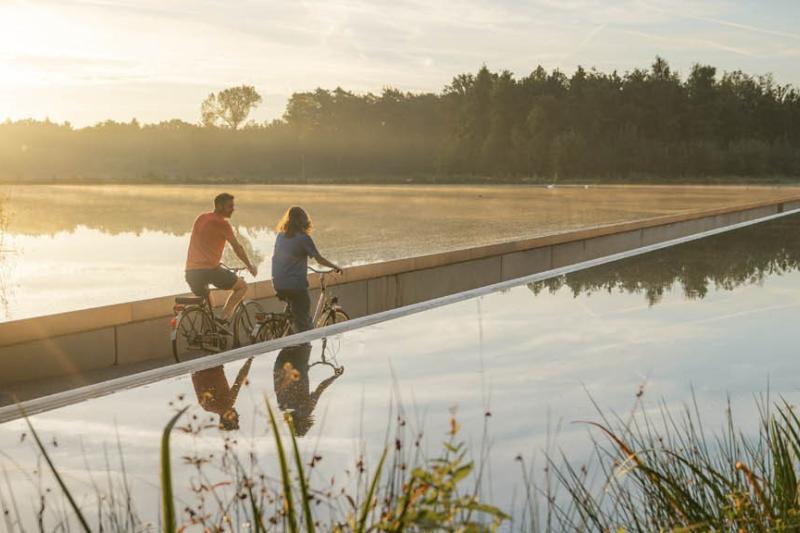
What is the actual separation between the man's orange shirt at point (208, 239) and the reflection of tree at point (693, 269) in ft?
21.7

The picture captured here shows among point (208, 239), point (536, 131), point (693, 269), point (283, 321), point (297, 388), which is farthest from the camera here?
point (536, 131)

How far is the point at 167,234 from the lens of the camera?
159ft

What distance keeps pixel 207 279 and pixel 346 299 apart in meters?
5.55

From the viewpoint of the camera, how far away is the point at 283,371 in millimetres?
9312

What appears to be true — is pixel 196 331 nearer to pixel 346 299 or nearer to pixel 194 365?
pixel 194 365

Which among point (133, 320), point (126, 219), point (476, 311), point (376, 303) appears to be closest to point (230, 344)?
point (133, 320)

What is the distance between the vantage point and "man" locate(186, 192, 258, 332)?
11039 millimetres

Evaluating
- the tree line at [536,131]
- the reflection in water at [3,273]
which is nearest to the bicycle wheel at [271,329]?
the reflection in water at [3,273]

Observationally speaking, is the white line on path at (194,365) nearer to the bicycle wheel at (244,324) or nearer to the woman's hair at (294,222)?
the bicycle wheel at (244,324)

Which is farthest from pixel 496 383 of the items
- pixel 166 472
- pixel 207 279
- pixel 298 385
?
pixel 166 472

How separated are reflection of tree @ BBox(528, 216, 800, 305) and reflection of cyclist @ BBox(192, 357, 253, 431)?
7829mm

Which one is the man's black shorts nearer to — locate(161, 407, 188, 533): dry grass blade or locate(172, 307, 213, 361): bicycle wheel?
locate(172, 307, 213, 361): bicycle wheel

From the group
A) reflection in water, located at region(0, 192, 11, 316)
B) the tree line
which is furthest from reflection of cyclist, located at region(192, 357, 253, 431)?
the tree line

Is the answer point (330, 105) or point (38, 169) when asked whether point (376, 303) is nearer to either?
point (330, 105)
